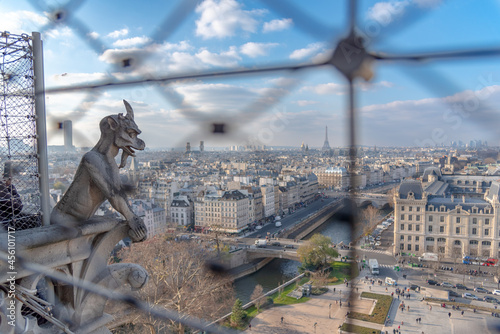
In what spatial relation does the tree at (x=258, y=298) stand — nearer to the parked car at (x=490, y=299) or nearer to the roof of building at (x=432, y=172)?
the parked car at (x=490, y=299)

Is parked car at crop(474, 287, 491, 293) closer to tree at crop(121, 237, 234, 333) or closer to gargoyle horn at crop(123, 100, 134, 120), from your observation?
tree at crop(121, 237, 234, 333)

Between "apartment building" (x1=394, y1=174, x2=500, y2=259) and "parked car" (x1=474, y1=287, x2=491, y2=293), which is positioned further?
"apartment building" (x1=394, y1=174, x2=500, y2=259)

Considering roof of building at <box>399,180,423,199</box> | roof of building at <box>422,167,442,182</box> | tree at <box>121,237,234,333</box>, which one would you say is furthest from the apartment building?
tree at <box>121,237,234,333</box>

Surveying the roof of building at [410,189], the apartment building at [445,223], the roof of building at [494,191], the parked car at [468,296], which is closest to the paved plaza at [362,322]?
the parked car at [468,296]

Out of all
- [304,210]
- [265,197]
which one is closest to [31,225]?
[265,197]

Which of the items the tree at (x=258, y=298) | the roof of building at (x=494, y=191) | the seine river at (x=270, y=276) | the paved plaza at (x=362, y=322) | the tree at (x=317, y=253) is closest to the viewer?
the paved plaza at (x=362, y=322)

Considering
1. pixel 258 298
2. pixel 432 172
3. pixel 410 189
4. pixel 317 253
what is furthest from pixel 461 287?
pixel 432 172
